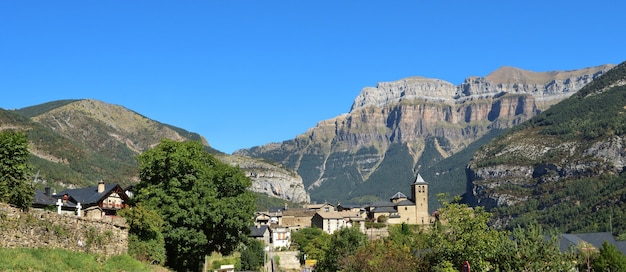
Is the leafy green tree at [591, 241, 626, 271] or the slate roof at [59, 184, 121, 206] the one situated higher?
the slate roof at [59, 184, 121, 206]

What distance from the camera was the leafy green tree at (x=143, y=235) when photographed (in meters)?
34.5

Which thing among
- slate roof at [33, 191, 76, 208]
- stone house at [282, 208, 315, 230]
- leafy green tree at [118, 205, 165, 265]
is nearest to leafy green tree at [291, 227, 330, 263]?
stone house at [282, 208, 315, 230]

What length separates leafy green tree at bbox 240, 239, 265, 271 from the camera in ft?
249

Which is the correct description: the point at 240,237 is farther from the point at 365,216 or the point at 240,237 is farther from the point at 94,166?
the point at 94,166

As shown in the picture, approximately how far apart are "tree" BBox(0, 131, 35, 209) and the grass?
226 centimetres

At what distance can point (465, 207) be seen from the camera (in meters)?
42.8

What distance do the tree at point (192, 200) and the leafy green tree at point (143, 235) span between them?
3.95 m

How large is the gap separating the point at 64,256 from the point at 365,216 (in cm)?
12178

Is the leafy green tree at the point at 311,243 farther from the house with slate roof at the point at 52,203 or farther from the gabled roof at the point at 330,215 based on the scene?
the house with slate roof at the point at 52,203

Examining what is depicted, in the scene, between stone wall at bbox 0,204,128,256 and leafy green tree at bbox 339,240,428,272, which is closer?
stone wall at bbox 0,204,128,256

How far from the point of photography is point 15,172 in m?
29.2

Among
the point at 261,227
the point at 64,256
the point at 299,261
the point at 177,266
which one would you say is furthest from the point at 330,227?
the point at 64,256

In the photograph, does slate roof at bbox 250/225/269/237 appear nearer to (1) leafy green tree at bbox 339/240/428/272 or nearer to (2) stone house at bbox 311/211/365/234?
(2) stone house at bbox 311/211/365/234

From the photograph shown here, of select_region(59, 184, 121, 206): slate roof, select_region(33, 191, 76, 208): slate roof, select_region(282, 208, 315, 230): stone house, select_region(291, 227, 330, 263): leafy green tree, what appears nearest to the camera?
select_region(33, 191, 76, 208): slate roof
